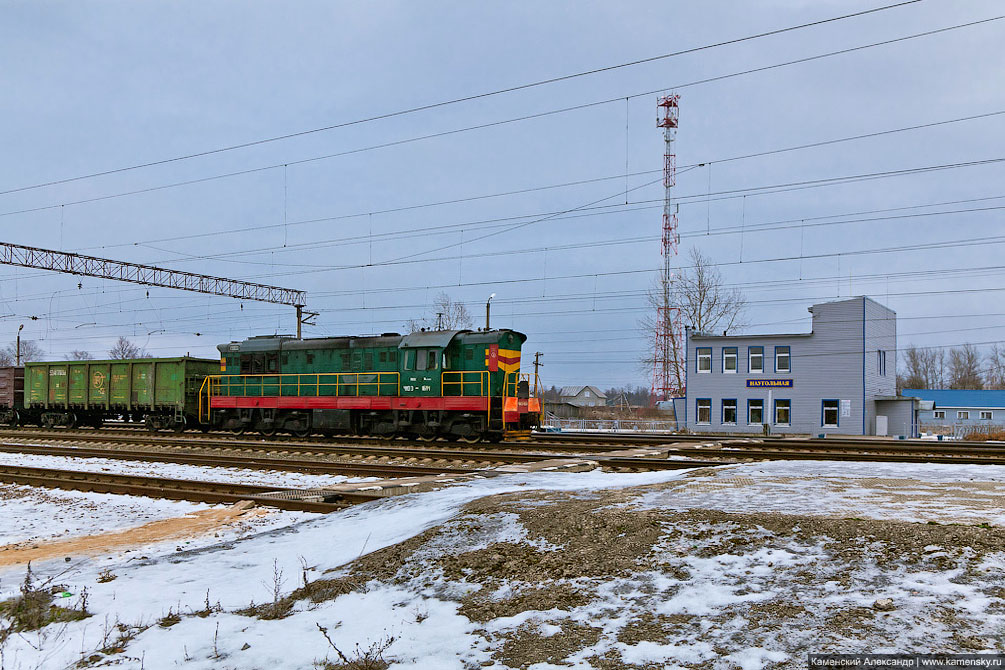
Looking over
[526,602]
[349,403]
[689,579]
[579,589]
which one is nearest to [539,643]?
[526,602]

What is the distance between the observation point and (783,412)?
3828 centimetres

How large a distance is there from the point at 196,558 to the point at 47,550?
2.73 m

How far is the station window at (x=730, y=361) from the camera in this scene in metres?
39.5

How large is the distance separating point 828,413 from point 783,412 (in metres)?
2.26

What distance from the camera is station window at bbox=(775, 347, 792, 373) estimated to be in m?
38.4

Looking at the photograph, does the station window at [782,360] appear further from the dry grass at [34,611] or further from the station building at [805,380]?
the dry grass at [34,611]

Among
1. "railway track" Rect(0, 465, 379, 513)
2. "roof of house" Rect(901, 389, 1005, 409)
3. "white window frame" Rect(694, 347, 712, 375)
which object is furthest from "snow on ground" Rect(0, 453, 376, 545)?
"roof of house" Rect(901, 389, 1005, 409)

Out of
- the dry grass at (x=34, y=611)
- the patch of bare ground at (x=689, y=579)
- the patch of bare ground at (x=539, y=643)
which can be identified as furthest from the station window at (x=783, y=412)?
the dry grass at (x=34, y=611)

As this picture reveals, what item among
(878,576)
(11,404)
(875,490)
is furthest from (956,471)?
(11,404)

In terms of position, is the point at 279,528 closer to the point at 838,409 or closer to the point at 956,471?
the point at 956,471

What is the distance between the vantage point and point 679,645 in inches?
163

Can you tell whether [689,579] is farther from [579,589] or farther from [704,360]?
[704,360]

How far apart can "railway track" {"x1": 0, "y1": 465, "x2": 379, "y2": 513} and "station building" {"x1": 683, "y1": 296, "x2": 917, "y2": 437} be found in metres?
30.7

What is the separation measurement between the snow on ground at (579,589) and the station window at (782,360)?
105ft
